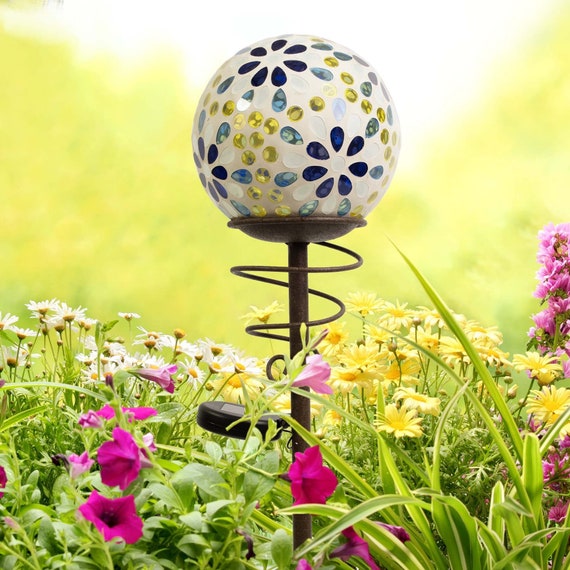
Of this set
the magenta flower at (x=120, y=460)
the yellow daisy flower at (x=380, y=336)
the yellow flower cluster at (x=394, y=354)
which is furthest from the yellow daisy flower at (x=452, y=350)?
the magenta flower at (x=120, y=460)

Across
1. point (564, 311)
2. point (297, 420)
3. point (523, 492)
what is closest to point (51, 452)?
point (297, 420)

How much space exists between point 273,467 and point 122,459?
0.21m

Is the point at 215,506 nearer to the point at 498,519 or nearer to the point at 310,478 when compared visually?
the point at 310,478

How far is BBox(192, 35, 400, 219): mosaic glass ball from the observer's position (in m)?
1.03

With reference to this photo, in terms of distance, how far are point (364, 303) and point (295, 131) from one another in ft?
2.29

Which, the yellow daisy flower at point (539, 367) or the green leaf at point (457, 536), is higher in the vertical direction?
the yellow daisy flower at point (539, 367)

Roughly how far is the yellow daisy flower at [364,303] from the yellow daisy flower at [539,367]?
0.31 metres

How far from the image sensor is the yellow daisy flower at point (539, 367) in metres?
1.48

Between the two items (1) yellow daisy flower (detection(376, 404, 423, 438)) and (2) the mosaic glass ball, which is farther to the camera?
(1) yellow daisy flower (detection(376, 404, 423, 438))

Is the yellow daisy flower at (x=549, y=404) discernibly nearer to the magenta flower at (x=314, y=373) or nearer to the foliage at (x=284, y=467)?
the foliage at (x=284, y=467)

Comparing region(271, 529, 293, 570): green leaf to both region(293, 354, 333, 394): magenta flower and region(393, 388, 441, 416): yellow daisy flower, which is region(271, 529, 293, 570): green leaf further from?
region(393, 388, 441, 416): yellow daisy flower

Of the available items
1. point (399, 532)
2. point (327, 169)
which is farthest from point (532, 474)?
point (327, 169)

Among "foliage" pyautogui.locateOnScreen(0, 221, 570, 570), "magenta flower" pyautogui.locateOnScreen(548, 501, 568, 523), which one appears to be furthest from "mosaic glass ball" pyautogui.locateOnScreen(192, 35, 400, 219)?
"magenta flower" pyautogui.locateOnScreen(548, 501, 568, 523)

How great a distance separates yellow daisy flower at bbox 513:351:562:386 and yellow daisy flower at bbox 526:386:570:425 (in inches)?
1.8
